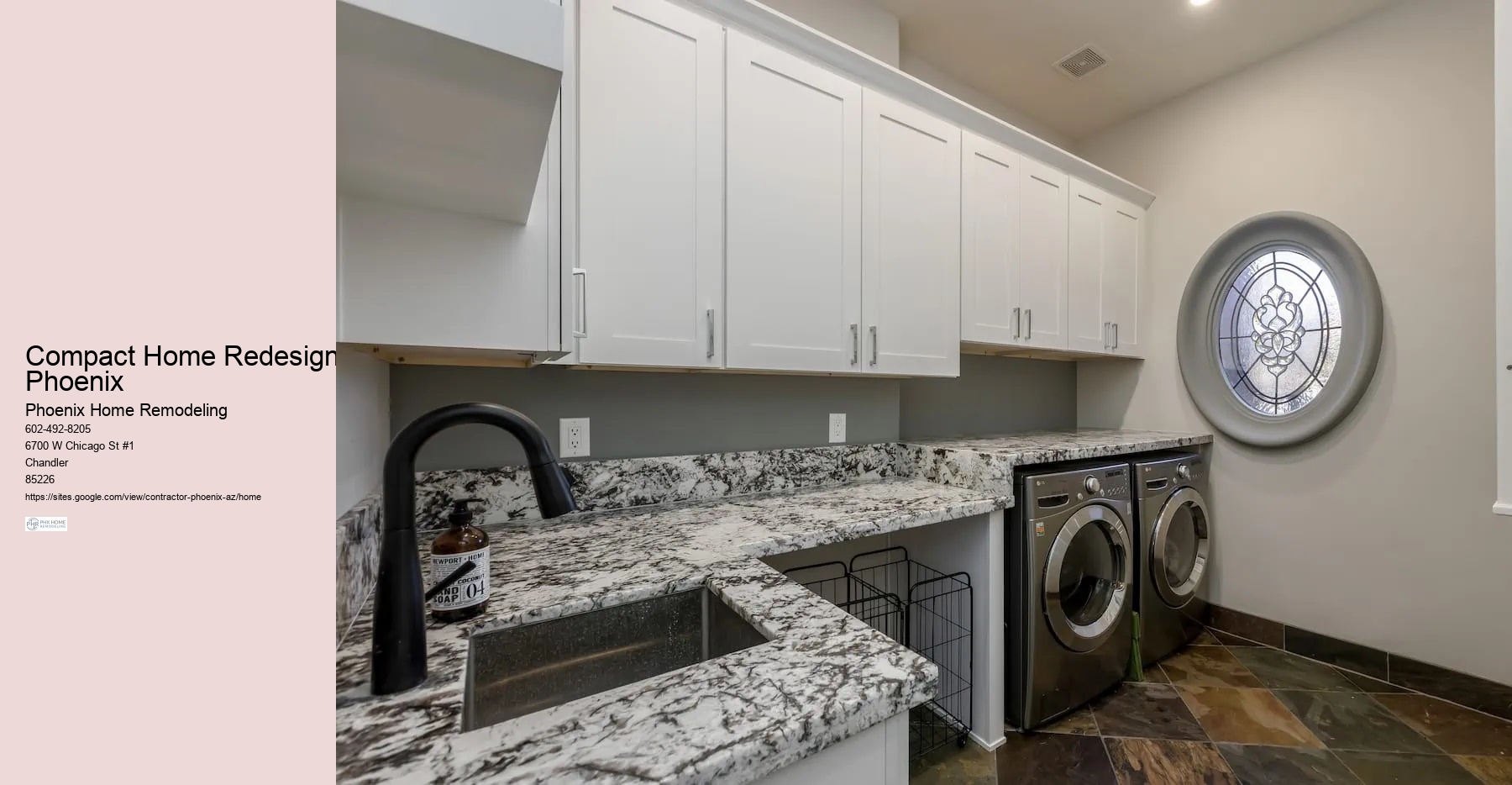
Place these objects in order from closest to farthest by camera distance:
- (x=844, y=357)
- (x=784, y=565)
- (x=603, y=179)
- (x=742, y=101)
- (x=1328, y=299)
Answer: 1. (x=603, y=179)
2. (x=742, y=101)
3. (x=844, y=357)
4. (x=784, y=565)
5. (x=1328, y=299)

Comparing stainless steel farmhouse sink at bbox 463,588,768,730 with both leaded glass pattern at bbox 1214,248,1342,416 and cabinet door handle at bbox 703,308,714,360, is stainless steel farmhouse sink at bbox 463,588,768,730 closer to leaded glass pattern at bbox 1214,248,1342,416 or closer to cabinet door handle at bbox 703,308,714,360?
cabinet door handle at bbox 703,308,714,360

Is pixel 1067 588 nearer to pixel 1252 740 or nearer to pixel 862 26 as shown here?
pixel 1252 740

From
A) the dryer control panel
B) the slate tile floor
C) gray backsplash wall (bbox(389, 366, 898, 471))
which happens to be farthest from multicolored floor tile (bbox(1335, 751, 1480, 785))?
gray backsplash wall (bbox(389, 366, 898, 471))

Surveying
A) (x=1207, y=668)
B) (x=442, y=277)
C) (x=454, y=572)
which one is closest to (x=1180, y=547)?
(x=1207, y=668)

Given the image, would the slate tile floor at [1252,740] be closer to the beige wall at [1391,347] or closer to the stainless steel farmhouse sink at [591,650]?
the beige wall at [1391,347]

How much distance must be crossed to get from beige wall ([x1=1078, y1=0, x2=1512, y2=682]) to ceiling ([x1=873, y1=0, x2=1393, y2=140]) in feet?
0.59

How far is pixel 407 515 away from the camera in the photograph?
23.8 inches

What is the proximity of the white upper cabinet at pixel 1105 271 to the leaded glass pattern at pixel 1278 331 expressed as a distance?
0.38m
